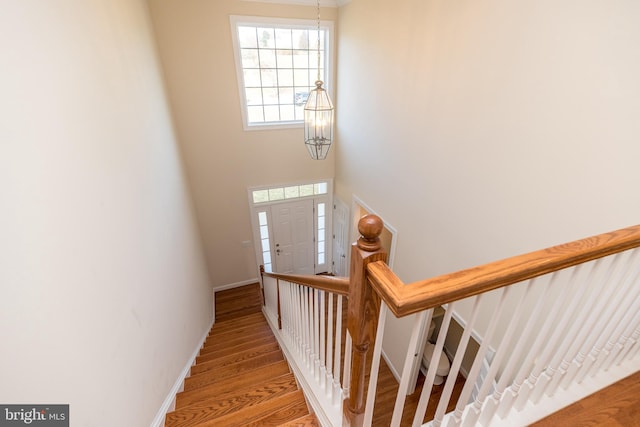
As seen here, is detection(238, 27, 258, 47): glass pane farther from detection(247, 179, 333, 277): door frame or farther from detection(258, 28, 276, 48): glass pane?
detection(247, 179, 333, 277): door frame

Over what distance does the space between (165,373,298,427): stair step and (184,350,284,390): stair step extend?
1.22 feet

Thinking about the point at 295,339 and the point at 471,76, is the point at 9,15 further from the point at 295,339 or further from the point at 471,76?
the point at 471,76

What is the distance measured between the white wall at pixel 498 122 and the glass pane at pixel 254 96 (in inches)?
68.1

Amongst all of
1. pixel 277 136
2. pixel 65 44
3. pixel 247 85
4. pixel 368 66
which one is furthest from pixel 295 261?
pixel 65 44

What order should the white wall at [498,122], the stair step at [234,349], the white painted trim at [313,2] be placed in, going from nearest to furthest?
1. the white wall at [498,122]
2. the stair step at [234,349]
3. the white painted trim at [313,2]

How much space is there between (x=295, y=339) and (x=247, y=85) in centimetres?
381

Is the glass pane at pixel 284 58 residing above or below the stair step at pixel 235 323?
above

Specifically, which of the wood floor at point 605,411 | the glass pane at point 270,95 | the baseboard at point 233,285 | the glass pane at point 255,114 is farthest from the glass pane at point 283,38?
the wood floor at point 605,411

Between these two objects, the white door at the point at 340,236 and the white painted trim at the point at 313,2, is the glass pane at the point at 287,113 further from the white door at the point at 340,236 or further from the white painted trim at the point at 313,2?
the white door at the point at 340,236

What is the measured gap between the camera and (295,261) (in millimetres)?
6070

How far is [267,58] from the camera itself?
4.40 m

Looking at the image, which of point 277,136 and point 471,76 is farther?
point 277,136

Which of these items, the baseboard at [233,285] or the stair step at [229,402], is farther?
the baseboard at [233,285]

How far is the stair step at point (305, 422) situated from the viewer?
5.26ft
